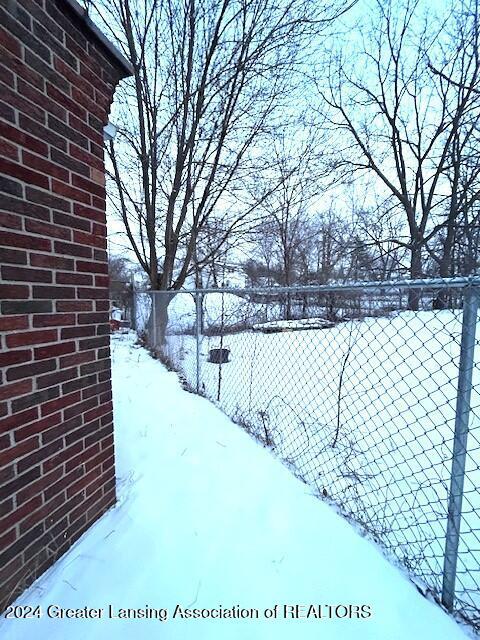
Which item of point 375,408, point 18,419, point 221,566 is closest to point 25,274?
point 18,419

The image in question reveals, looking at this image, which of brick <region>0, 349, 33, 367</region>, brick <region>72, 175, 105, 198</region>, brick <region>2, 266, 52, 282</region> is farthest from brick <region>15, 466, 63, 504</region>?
brick <region>72, 175, 105, 198</region>

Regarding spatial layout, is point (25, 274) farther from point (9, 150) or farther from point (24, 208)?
point (9, 150)

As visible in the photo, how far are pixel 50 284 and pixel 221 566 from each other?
61.7 inches

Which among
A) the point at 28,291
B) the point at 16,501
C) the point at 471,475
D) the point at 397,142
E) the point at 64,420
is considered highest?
the point at 397,142

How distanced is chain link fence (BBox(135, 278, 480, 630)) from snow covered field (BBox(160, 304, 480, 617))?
0.02 metres

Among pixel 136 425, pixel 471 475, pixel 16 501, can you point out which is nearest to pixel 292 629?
pixel 16 501

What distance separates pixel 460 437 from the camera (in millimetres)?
1287

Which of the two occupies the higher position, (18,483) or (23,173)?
(23,173)

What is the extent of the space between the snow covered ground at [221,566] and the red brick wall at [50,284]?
0.64 feet

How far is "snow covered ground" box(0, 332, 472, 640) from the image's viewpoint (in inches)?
47.0

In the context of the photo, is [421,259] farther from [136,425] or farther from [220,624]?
[220,624]

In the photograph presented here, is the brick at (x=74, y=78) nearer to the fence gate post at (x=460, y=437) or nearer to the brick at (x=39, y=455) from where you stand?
the brick at (x=39, y=455)

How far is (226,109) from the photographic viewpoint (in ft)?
20.4

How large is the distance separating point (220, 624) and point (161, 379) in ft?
11.7
